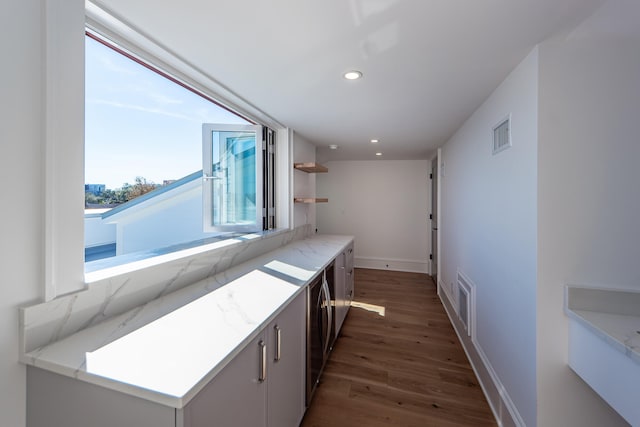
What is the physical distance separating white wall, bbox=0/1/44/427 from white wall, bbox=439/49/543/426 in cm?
209

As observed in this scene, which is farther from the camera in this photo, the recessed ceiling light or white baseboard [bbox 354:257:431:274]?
white baseboard [bbox 354:257:431:274]

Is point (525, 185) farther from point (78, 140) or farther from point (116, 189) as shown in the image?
point (116, 189)

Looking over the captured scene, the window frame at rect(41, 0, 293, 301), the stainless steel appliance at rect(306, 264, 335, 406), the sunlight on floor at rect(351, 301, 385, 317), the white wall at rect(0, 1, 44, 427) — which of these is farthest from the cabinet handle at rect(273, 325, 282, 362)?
the sunlight on floor at rect(351, 301, 385, 317)

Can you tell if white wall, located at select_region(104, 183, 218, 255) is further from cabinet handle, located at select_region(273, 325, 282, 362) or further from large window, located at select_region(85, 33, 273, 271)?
cabinet handle, located at select_region(273, 325, 282, 362)

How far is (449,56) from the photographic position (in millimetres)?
1437

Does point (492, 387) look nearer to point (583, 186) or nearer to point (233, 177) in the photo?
point (583, 186)

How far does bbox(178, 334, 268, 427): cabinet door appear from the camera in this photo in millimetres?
762

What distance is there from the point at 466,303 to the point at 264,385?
2129 mm

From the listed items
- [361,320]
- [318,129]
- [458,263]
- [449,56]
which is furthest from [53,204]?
[458,263]

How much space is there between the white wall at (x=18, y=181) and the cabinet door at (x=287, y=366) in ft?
2.64

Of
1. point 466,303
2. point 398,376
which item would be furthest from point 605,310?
point 398,376

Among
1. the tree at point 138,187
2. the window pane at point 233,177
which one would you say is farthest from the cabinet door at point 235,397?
the window pane at point 233,177

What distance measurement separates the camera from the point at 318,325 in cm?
192

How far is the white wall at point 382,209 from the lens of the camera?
17.0ft
